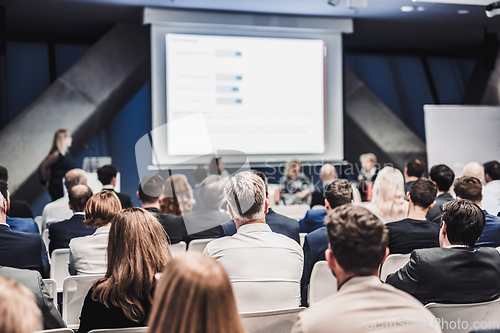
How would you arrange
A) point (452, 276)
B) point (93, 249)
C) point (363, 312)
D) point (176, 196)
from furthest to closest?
point (176, 196) < point (93, 249) < point (452, 276) < point (363, 312)

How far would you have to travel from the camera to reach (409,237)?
2.71m

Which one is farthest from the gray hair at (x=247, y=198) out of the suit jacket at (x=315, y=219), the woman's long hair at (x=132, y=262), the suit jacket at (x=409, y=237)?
the suit jacket at (x=315, y=219)

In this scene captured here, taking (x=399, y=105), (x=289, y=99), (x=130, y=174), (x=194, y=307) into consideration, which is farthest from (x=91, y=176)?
(x=399, y=105)

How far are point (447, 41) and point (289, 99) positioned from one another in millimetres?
3997

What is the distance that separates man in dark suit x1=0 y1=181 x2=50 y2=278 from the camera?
8.14ft

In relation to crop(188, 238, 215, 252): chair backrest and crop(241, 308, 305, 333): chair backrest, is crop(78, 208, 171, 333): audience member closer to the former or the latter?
crop(241, 308, 305, 333): chair backrest

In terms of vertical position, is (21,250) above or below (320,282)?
above

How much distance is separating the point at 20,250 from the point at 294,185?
4.19m

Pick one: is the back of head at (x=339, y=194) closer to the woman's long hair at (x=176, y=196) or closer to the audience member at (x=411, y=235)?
the audience member at (x=411, y=235)

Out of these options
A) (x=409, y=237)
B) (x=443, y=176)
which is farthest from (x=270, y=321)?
(x=443, y=176)

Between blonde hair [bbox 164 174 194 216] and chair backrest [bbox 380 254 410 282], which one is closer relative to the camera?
chair backrest [bbox 380 254 410 282]

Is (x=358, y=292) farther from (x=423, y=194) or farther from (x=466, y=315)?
(x=423, y=194)

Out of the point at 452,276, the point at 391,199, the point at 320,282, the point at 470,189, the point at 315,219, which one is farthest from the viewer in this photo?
the point at 391,199

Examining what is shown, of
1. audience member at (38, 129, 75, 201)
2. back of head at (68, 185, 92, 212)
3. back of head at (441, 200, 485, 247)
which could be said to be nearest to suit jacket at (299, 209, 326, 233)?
back of head at (441, 200, 485, 247)
